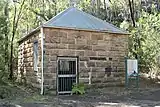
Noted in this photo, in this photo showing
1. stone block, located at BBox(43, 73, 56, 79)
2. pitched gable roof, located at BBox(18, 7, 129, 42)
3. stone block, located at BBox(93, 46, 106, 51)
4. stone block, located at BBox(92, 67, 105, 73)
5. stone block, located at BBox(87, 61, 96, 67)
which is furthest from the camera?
stone block, located at BBox(93, 46, 106, 51)

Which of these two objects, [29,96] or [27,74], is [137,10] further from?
[29,96]

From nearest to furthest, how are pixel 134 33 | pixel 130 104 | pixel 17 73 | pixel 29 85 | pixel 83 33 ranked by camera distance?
pixel 130 104 < pixel 83 33 < pixel 29 85 < pixel 17 73 < pixel 134 33

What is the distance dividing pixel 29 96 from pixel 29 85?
3581mm

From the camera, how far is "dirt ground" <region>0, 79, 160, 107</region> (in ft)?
38.2

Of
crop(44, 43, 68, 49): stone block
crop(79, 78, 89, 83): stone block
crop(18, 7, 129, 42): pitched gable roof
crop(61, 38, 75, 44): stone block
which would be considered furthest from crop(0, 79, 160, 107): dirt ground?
crop(18, 7, 129, 42): pitched gable roof

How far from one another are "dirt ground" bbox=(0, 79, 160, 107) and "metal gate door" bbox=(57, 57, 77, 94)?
28.4 inches

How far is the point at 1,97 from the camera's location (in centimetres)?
1339

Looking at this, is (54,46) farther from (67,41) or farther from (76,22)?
(76,22)

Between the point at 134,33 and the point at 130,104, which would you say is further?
the point at 134,33

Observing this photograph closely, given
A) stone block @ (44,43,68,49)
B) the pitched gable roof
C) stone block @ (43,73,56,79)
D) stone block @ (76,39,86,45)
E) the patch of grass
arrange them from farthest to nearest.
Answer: stone block @ (76,39,86,45) < the pitched gable roof < stone block @ (44,43,68,49) < stone block @ (43,73,56,79) < the patch of grass

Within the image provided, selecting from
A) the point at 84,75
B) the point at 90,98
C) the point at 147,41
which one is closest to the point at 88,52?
the point at 84,75

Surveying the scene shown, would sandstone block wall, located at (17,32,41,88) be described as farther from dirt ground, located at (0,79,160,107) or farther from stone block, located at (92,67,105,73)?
stone block, located at (92,67,105,73)

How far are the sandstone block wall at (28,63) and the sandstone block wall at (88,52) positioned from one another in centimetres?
72

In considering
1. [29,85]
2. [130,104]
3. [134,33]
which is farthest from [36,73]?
[134,33]
